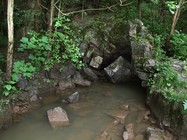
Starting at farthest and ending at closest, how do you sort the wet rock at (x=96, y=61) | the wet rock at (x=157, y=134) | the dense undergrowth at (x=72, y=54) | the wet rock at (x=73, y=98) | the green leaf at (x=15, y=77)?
the wet rock at (x=96, y=61), the wet rock at (x=73, y=98), the green leaf at (x=15, y=77), the dense undergrowth at (x=72, y=54), the wet rock at (x=157, y=134)

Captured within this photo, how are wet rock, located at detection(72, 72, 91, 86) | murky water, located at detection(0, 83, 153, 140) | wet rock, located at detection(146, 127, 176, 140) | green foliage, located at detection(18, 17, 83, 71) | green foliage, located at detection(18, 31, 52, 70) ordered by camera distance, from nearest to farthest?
wet rock, located at detection(146, 127, 176, 140), murky water, located at detection(0, 83, 153, 140), green foliage, located at detection(18, 31, 52, 70), green foliage, located at detection(18, 17, 83, 71), wet rock, located at detection(72, 72, 91, 86)

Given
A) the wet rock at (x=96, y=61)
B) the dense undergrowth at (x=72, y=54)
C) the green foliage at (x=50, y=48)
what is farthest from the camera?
the wet rock at (x=96, y=61)

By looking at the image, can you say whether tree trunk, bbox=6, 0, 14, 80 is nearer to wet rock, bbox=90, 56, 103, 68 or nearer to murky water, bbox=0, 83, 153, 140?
murky water, bbox=0, 83, 153, 140

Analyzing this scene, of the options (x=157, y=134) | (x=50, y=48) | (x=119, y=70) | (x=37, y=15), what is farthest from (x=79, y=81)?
(x=157, y=134)

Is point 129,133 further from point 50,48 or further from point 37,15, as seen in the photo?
Answer: point 37,15

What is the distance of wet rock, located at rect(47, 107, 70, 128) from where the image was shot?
24.6 feet

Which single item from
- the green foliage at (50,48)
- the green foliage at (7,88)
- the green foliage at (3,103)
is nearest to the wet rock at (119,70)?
the green foliage at (50,48)

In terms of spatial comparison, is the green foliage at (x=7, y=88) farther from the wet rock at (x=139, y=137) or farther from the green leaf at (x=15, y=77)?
the wet rock at (x=139, y=137)

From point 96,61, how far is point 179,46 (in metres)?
3.57

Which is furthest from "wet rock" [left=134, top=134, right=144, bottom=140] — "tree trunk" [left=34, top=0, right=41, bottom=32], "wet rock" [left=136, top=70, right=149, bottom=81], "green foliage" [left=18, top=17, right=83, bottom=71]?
"tree trunk" [left=34, top=0, right=41, bottom=32]

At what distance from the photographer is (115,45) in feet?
34.3

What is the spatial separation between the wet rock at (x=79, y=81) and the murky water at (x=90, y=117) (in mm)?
232

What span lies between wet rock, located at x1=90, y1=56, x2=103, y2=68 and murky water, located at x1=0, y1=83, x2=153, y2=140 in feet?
2.84

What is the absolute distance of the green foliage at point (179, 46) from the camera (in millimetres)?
9875
